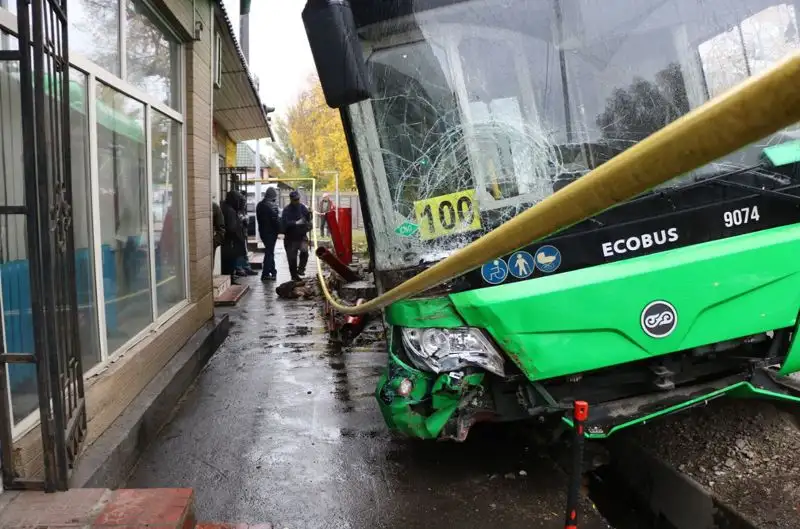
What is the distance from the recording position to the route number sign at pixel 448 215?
320 cm

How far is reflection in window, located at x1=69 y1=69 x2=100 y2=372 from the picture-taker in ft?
12.1

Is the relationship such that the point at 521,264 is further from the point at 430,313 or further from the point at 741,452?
the point at 741,452

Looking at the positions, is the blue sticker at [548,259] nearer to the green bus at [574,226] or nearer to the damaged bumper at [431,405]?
the green bus at [574,226]

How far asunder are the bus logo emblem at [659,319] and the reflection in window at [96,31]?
3742 mm

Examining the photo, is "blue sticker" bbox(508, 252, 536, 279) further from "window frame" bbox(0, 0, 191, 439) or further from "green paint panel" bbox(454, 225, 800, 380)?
"window frame" bbox(0, 0, 191, 439)

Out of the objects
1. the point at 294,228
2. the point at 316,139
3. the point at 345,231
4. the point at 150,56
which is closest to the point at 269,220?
the point at 294,228

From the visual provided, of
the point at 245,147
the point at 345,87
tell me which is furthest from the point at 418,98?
the point at 245,147

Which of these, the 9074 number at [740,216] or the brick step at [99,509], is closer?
the brick step at [99,509]

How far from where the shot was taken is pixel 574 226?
3031 mm

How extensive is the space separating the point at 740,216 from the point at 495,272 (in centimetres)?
135

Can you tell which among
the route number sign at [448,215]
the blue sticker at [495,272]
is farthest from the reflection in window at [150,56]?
the blue sticker at [495,272]

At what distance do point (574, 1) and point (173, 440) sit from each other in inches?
158

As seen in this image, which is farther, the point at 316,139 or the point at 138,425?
the point at 316,139

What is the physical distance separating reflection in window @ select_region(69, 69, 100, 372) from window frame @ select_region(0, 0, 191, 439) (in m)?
0.03
